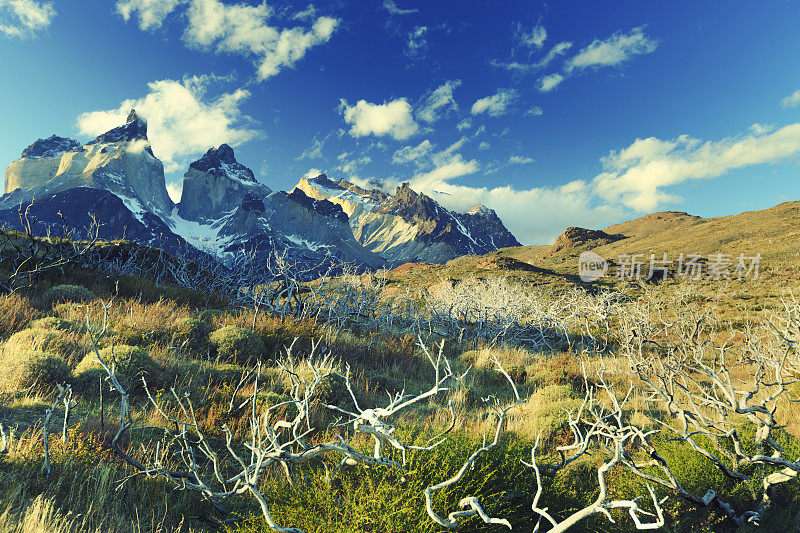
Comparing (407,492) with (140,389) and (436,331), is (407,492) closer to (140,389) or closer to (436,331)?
(140,389)

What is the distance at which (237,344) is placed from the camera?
6.89m

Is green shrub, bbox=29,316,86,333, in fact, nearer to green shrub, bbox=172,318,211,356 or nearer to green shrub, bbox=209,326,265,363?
green shrub, bbox=172,318,211,356

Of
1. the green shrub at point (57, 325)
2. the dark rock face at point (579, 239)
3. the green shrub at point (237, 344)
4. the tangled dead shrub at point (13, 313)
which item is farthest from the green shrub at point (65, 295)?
the dark rock face at point (579, 239)

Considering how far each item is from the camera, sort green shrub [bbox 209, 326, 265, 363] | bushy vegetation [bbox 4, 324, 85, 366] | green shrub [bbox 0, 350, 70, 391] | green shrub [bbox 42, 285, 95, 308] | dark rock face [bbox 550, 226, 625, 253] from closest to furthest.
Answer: green shrub [bbox 0, 350, 70, 391], bushy vegetation [bbox 4, 324, 85, 366], green shrub [bbox 209, 326, 265, 363], green shrub [bbox 42, 285, 95, 308], dark rock face [bbox 550, 226, 625, 253]

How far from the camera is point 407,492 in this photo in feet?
7.72

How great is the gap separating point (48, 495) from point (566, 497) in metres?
4.02

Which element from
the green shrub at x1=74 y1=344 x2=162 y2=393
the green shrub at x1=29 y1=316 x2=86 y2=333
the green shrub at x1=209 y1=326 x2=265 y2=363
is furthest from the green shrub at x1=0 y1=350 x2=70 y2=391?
the green shrub at x1=209 y1=326 x2=265 y2=363

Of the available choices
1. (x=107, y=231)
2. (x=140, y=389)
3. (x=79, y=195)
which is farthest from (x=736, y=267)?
(x=79, y=195)

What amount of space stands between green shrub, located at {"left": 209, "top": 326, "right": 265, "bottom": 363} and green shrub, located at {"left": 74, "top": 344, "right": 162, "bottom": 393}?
1.32 metres

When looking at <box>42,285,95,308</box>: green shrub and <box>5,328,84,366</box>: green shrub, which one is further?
<box>42,285,95,308</box>: green shrub

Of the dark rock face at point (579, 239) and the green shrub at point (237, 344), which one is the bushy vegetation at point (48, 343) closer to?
the green shrub at point (237, 344)

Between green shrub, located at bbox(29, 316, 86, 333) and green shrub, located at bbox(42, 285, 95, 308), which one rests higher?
green shrub, located at bbox(42, 285, 95, 308)

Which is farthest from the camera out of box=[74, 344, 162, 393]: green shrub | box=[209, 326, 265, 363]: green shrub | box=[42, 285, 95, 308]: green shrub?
box=[42, 285, 95, 308]: green shrub

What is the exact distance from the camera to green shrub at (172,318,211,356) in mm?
6793
